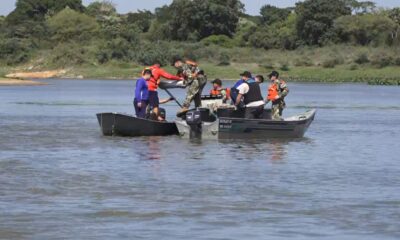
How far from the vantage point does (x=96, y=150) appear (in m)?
22.9

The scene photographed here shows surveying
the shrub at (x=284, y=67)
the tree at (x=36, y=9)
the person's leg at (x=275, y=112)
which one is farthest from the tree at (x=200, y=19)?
the person's leg at (x=275, y=112)

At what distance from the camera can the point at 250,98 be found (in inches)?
997

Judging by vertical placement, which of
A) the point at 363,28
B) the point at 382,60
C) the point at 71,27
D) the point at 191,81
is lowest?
the point at 382,60

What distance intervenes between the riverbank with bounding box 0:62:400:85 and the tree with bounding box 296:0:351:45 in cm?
1040

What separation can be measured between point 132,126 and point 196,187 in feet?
29.7

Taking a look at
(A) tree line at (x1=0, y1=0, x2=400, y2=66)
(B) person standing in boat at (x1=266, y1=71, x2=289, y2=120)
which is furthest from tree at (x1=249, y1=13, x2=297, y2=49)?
(B) person standing in boat at (x1=266, y1=71, x2=289, y2=120)

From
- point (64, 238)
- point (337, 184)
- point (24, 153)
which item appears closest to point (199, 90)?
point (24, 153)

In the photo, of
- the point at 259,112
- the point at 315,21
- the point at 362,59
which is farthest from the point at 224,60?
the point at 259,112

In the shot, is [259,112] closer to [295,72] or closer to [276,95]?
[276,95]

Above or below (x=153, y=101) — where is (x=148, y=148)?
below

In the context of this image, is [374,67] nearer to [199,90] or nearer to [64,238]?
[199,90]

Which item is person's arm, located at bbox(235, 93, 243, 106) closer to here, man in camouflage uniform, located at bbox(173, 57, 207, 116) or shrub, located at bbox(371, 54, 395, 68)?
man in camouflage uniform, located at bbox(173, 57, 207, 116)

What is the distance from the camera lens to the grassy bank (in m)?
92.9

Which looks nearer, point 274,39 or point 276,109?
point 276,109
